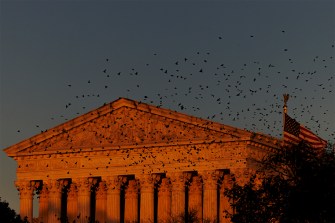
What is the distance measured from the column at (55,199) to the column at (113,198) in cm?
535

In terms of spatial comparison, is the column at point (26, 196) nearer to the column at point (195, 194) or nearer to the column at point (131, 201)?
the column at point (131, 201)

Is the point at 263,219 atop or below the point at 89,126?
below

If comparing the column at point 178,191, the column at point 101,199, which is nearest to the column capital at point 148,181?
the column at point 178,191

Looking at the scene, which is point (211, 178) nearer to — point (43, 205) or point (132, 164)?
point (132, 164)

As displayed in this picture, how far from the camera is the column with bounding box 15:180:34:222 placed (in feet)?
379

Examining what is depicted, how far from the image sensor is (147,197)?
4262 inches

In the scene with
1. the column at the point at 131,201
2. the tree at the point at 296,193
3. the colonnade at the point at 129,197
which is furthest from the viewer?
→ the column at the point at 131,201

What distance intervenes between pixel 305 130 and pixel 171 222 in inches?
750

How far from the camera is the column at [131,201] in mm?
111125

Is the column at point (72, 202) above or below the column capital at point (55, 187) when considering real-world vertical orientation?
below

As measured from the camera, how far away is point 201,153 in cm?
10500

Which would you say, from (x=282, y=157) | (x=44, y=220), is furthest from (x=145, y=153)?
(x=282, y=157)

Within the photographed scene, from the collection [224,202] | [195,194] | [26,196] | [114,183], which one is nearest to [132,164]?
[114,183]

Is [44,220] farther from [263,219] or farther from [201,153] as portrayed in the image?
[263,219]
